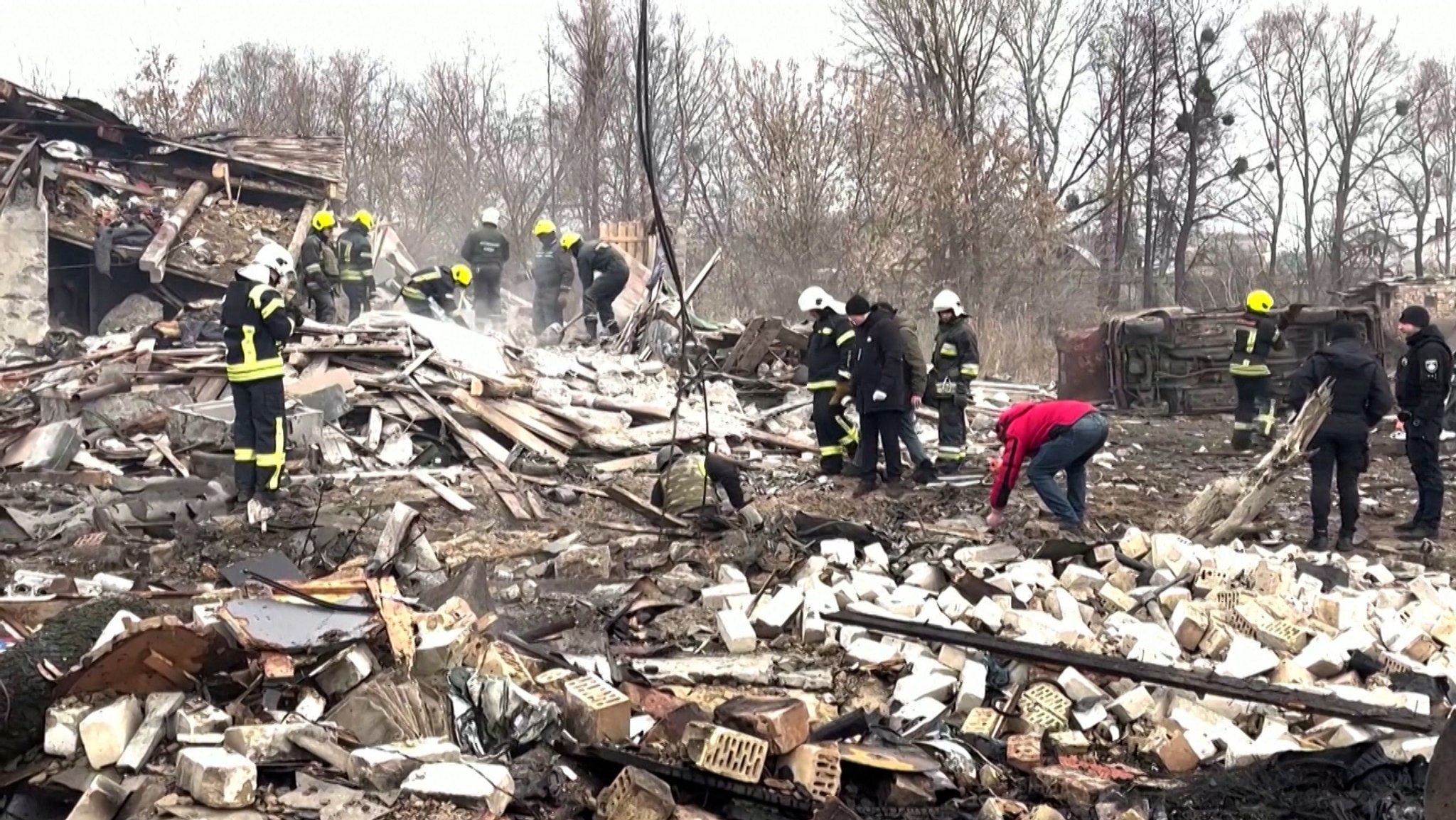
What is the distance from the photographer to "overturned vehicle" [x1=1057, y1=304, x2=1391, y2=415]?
49.5 ft

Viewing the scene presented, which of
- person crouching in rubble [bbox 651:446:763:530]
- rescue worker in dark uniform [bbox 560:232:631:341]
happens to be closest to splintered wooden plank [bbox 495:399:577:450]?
person crouching in rubble [bbox 651:446:763:530]

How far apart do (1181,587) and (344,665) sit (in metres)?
4.28

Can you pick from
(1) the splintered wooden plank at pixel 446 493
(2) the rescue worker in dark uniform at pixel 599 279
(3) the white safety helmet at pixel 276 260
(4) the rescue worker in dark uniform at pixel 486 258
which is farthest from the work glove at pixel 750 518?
(4) the rescue worker in dark uniform at pixel 486 258

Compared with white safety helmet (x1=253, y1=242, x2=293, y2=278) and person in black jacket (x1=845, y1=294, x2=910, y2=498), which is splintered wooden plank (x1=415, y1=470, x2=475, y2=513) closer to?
white safety helmet (x1=253, y1=242, x2=293, y2=278)

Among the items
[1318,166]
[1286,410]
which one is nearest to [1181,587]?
[1286,410]

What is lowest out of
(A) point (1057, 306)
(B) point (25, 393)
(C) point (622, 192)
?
(B) point (25, 393)

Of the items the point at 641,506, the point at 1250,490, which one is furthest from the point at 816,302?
the point at 1250,490

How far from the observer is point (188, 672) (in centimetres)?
454

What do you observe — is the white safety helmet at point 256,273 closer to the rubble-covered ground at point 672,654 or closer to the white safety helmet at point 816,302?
the rubble-covered ground at point 672,654

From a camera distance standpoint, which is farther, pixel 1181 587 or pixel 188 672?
pixel 1181 587

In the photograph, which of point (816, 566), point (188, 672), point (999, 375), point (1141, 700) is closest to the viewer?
point (188, 672)

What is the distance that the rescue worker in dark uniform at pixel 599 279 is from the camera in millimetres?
15219

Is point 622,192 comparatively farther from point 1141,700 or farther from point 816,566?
point 1141,700

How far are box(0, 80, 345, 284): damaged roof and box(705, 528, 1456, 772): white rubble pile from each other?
41.0 feet
